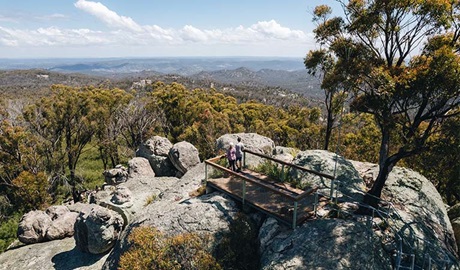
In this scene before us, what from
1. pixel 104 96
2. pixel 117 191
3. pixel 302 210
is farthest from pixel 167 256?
pixel 104 96

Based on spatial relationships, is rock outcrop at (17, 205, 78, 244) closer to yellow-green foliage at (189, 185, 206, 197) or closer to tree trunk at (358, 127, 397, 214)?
yellow-green foliage at (189, 185, 206, 197)

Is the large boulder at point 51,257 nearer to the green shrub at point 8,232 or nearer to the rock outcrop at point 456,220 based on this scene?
the green shrub at point 8,232

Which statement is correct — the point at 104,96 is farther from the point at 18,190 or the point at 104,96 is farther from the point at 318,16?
the point at 318,16

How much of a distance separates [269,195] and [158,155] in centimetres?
1371

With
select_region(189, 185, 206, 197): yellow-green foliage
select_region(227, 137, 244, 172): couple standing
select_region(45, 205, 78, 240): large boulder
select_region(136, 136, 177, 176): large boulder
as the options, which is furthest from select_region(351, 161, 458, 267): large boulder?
select_region(45, 205, 78, 240): large boulder

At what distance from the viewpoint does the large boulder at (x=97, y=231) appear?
1329 centimetres

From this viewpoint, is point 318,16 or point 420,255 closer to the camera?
point 420,255

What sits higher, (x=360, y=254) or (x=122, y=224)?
(x=360, y=254)

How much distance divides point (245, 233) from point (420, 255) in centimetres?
567

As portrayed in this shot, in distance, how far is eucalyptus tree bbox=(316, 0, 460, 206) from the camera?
8.99 m

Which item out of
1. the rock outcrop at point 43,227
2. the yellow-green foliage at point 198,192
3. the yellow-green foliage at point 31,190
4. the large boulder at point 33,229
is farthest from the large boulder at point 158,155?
the yellow-green foliage at point 198,192

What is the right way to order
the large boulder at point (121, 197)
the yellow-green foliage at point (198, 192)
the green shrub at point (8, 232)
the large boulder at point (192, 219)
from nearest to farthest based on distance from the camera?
the large boulder at point (192, 219) < the yellow-green foliage at point (198, 192) < the large boulder at point (121, 197) < the green shrub at point (8, 232)

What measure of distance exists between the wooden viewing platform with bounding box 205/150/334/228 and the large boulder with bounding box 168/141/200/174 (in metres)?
7.24

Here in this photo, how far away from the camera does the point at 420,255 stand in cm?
888
